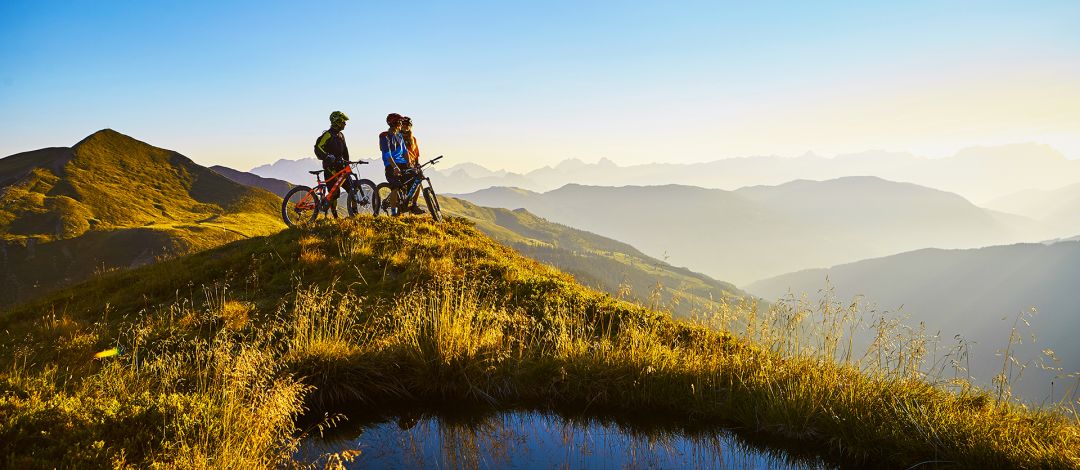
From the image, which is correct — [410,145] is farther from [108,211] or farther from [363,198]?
[108,211]

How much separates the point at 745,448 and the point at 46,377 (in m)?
7.98

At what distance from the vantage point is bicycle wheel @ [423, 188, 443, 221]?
18.5 meters

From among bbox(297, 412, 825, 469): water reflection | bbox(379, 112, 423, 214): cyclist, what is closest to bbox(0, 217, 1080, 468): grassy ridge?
bbox(297, 412, 825, 469): water reflection

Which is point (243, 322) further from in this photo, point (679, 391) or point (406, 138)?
point (406, 138)

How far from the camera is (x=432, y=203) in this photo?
62.3 ft

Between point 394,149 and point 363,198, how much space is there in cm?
246

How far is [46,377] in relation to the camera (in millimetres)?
6051

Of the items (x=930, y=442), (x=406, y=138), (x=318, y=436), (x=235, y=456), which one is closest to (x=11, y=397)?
(x=235, y=456)

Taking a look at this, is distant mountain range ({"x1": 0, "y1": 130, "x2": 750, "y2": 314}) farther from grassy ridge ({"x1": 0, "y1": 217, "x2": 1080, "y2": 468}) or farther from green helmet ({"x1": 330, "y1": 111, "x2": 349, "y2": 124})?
grassy ridge ({"x1": 0, "y1": 217, "x2": 1080, "y2": 468})

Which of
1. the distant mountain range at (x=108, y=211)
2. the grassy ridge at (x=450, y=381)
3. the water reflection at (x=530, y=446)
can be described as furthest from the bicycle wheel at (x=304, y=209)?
the distant mountain range at (x=108, y=211)

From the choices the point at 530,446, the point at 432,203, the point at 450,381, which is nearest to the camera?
the point at 530,446

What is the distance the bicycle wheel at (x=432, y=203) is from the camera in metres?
18.5

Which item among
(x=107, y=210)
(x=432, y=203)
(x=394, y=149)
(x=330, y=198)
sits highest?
(x=107, y=210)

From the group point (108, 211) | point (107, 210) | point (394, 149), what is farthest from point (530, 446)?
point (107, 210)
